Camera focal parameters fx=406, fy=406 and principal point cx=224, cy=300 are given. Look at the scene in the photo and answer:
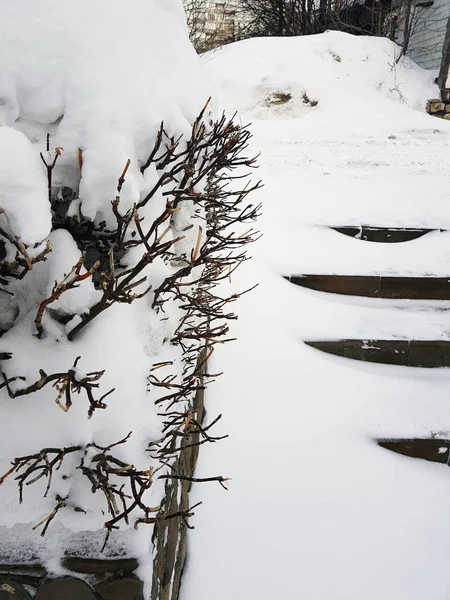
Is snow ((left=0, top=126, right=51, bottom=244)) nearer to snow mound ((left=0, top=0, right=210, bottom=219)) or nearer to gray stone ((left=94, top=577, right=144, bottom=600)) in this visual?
snow mound ((left=0, top=0, right=210, bottom=219))

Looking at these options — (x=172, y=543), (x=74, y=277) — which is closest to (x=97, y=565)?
(x=172, y=543)

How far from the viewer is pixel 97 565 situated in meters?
1.12

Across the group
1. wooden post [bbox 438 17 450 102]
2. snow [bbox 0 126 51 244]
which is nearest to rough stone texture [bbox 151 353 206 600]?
snow [bbox 0 126 51 244]

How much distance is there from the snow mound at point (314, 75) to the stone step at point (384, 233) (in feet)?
18.2

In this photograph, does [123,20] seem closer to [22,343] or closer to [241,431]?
[22,343]

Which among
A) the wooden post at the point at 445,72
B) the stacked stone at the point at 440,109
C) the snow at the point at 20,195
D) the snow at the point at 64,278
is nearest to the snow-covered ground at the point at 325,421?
the snow at the point at 64,278

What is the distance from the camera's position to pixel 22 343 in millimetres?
1099

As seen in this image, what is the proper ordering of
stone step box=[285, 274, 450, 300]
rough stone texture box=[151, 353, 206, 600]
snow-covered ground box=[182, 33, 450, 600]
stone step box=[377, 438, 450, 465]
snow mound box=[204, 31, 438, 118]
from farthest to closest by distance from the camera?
snow mound box=[204, 31, 438, 118]
stone step box=[285, 274, 450, 300]
stone step box=[377, 438, 450, 465]
snow-covered ground box=[182, 33, 450, 600]
rough stone texture box=[151, 353, 206, 600]

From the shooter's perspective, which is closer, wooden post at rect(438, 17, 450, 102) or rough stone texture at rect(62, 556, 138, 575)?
rough stone texture at rect(62, 556, 138, 575)

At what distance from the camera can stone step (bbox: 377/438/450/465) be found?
264 cm

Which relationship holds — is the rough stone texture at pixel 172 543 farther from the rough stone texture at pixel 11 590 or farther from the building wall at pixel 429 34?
the building wall at pixel 429 34

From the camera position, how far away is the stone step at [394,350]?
306cm

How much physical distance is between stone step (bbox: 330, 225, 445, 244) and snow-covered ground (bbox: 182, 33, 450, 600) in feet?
0.28

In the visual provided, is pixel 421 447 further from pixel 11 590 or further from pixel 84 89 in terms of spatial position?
pixel 84 89
